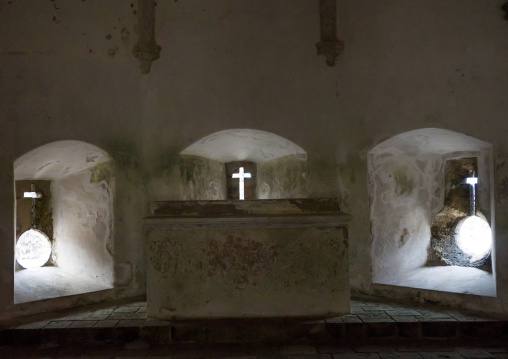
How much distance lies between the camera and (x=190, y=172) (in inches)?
213

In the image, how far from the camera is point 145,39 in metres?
4.98

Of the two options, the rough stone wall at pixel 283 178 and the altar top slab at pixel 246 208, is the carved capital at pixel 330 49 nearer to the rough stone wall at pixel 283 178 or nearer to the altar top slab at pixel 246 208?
the rough stone wall at pixel 283 178

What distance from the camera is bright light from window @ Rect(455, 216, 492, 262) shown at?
4.80m

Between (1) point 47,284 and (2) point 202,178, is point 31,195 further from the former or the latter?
(2) point 202,178

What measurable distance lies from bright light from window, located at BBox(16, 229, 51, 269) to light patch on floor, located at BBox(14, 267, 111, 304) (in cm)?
15

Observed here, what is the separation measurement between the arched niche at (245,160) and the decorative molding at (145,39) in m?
1.18

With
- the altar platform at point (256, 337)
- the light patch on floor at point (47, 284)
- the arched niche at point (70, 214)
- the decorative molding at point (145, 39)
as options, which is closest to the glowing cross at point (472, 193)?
the altar platform at point (256, 337)

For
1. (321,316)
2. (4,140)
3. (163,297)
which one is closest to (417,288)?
(321,316)

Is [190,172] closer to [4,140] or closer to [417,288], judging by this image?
[4,140]

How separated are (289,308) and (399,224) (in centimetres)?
208

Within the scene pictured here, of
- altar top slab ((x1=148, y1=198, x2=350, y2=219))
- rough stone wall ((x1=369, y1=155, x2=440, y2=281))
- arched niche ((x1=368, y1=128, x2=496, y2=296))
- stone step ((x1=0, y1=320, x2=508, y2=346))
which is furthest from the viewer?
rough stone wall ((x1=369, y1=155, x2=440, y2=281))

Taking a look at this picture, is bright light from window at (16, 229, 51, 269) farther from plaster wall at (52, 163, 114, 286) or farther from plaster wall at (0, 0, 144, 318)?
plaster wall at (0, 0, 144, 318)

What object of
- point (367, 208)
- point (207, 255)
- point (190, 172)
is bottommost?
point (207, 255)

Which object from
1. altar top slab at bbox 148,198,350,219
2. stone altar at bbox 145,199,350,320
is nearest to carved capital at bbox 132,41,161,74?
altar top slab at bbox 148,198,350,219
